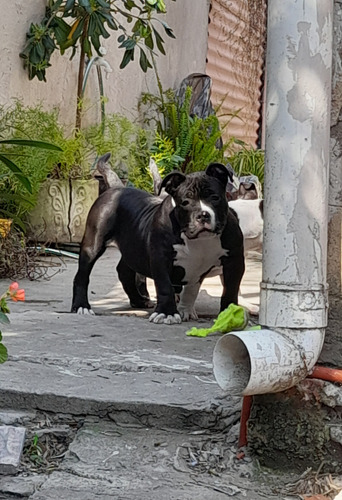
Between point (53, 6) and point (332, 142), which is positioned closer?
point (332, 142)

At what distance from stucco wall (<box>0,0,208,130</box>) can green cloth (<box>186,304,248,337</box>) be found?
3.95 meters

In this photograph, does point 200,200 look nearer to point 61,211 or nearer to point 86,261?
point 86,261

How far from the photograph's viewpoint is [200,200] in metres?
4.22

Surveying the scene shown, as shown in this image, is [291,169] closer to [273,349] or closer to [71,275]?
[273,349]

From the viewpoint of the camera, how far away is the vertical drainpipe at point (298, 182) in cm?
230

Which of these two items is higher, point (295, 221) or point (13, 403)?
point (295, 221)

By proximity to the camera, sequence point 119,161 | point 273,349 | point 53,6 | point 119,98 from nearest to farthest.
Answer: point 273,349 < point 53,6 < point 119,161 < point 119,98

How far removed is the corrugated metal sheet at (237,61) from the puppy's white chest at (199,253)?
25.6ft

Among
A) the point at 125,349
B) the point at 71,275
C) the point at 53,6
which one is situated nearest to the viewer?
the point at 125,349

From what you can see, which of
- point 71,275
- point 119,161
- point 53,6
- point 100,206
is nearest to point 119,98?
point 119,161

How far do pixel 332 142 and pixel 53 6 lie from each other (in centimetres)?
582

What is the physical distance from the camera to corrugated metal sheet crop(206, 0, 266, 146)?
12.5 meters

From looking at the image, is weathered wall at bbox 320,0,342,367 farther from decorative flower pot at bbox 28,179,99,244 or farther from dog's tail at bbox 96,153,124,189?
decorative flower pot at bbox 28,179,99,244

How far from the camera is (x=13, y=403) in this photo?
2.83m
